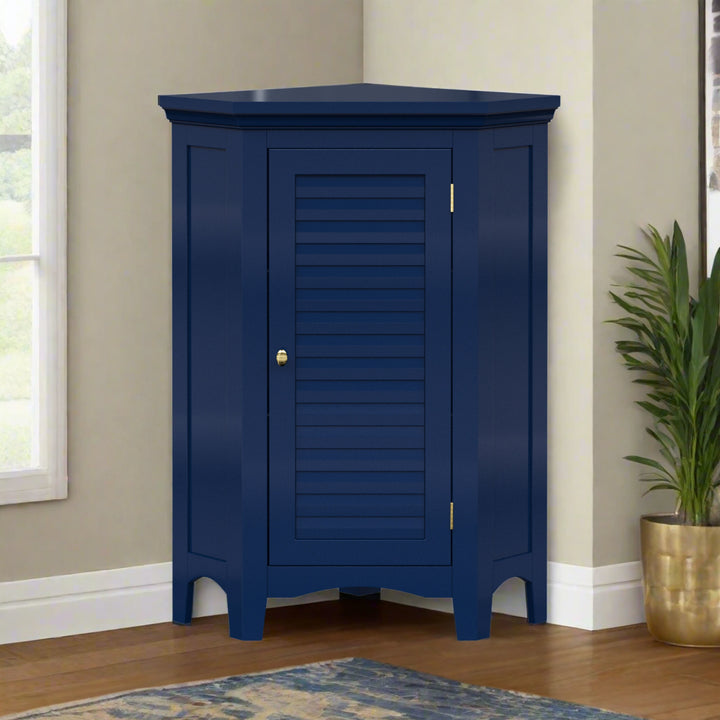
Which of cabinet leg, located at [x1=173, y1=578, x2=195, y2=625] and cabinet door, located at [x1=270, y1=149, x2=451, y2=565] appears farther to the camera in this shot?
cabinet leg, located at [x1=173, y1=578, x2=195, y2=625]

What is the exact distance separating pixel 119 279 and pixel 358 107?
0.90 meters

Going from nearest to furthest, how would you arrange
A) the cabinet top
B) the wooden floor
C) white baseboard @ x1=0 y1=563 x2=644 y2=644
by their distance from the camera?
the wooden floor → the cabinet top → white baseboard @ x1=0 y1=563 x2=644 y2=644

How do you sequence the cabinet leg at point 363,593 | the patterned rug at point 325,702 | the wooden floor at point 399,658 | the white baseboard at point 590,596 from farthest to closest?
the cabinet leg at point 363,593 → the white baseboard at point 590,596 → the wooden floor at point 399,658 → the patterned rug at point 325,702

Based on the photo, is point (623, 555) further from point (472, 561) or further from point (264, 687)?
point (264, 687)

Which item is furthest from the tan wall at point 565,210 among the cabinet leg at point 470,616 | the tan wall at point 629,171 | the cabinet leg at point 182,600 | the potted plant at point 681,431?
the cabinet leg at point 182,600

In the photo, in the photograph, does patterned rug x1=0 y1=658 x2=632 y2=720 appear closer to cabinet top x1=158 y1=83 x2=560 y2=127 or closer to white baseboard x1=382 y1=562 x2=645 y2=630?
white baseboard x1=382 y1=562 x2=645 y2=630

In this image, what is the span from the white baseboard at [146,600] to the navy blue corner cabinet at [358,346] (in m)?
0.31

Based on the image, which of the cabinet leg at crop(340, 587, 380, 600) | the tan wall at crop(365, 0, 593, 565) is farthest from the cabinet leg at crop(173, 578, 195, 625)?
the tan wall at crop(365, 0, 593, 565)

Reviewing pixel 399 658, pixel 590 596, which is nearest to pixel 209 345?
pixel 399 658

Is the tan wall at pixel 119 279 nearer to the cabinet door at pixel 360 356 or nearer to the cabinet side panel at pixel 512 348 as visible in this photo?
the cabinet door at pixel 360 356

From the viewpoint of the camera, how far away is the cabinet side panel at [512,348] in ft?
13.1

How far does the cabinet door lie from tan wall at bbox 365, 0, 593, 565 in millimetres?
430

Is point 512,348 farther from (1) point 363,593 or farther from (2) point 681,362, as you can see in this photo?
(1) point 363,593

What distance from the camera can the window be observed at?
393 centimetres
